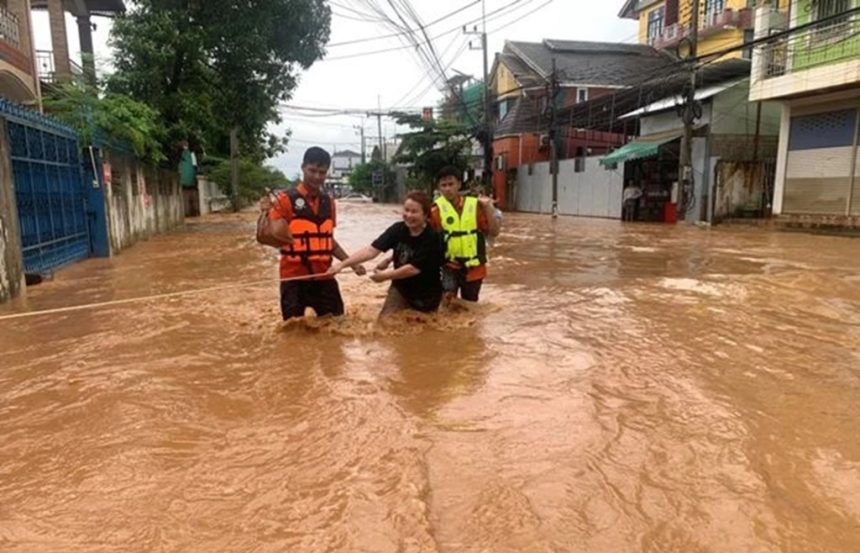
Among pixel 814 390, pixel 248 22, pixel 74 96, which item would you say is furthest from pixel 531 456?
pixel 248 22

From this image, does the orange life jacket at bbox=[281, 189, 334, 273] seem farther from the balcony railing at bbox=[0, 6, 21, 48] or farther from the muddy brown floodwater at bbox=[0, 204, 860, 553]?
the balcony railing at bbox=[0, 6, 21, 48]

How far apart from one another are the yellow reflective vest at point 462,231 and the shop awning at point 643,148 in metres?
18.0

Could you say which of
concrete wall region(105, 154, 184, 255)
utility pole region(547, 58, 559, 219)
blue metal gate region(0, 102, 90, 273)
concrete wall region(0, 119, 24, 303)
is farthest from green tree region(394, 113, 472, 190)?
concrete wall region(0, 119, 24, 303)

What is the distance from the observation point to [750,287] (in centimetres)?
844

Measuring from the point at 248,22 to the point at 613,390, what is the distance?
17.8 m

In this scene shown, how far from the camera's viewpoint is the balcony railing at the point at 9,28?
46.2 feet

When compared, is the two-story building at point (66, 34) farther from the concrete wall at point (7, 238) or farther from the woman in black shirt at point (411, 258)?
the woman in black shirt at point (411, 258)

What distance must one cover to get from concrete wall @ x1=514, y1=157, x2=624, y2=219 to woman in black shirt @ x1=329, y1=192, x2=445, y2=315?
69.8 feet

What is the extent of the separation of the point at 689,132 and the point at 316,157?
18.3m

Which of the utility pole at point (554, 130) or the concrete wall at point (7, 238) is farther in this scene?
the utility pole at point (554, 130)

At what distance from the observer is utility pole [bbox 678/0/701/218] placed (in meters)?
19.6

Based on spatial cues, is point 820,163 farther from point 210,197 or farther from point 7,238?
point 210,197

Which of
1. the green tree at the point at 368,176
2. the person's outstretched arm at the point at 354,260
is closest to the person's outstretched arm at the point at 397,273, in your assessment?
the person's outstretched arm at the point at 354,260

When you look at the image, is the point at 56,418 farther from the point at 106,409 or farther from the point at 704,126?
the point at 704,126
